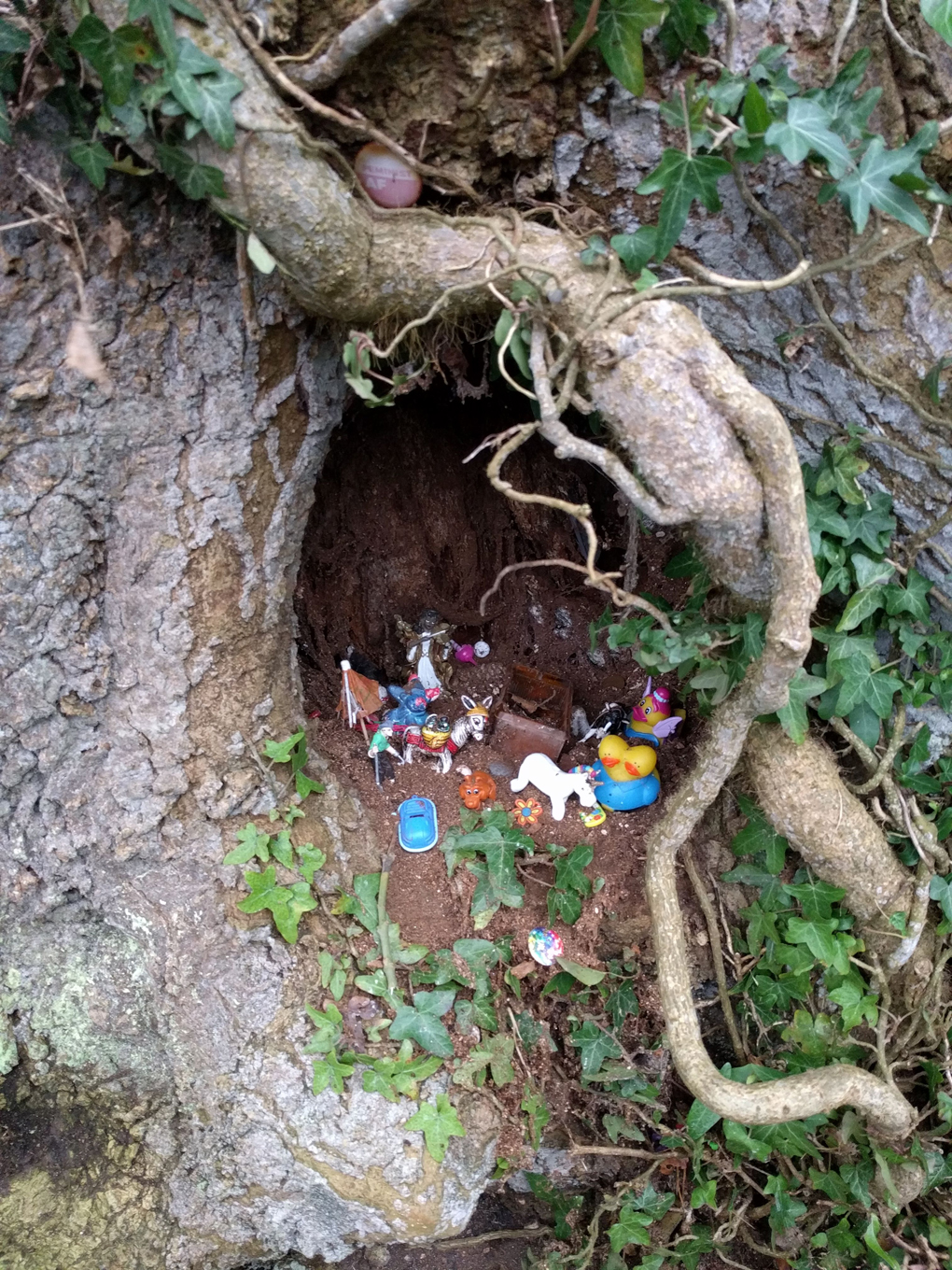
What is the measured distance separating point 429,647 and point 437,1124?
1633 millimetres

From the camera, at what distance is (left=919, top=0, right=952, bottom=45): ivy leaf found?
143cm

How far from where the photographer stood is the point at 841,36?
1532 mm

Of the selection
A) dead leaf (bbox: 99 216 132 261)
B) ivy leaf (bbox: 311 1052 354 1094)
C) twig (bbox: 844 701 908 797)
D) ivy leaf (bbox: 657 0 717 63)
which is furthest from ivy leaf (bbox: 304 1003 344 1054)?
ivy leaf (bbox: 657 0 717 63)

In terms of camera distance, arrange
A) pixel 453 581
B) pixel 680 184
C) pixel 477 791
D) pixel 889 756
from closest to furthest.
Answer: pixel 680 184 < pixel 889 756 < pixel 477 791 < pixel 453 581

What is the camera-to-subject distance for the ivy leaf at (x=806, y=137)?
150 centimetres

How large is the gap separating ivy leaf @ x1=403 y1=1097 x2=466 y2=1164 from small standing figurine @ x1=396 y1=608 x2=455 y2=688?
4.31 ft

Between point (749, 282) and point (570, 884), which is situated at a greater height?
point (749, 282)

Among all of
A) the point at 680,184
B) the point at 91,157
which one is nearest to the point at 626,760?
the point at 680,184

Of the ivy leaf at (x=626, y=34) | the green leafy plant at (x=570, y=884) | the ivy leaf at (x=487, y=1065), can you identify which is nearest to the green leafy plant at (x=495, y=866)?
the green leafy plant at (x=570, y=884)

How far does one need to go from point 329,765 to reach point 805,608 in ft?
5.43

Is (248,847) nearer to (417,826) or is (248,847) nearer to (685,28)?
(417,826)

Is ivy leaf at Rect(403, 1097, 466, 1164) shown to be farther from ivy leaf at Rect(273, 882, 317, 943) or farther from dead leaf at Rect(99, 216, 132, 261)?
dead leaf at Rect(99, 216, 132, 261)

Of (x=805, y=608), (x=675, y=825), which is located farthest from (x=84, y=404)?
(x=675, y=825)

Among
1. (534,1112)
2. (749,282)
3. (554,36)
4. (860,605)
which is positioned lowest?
(534,1112)
